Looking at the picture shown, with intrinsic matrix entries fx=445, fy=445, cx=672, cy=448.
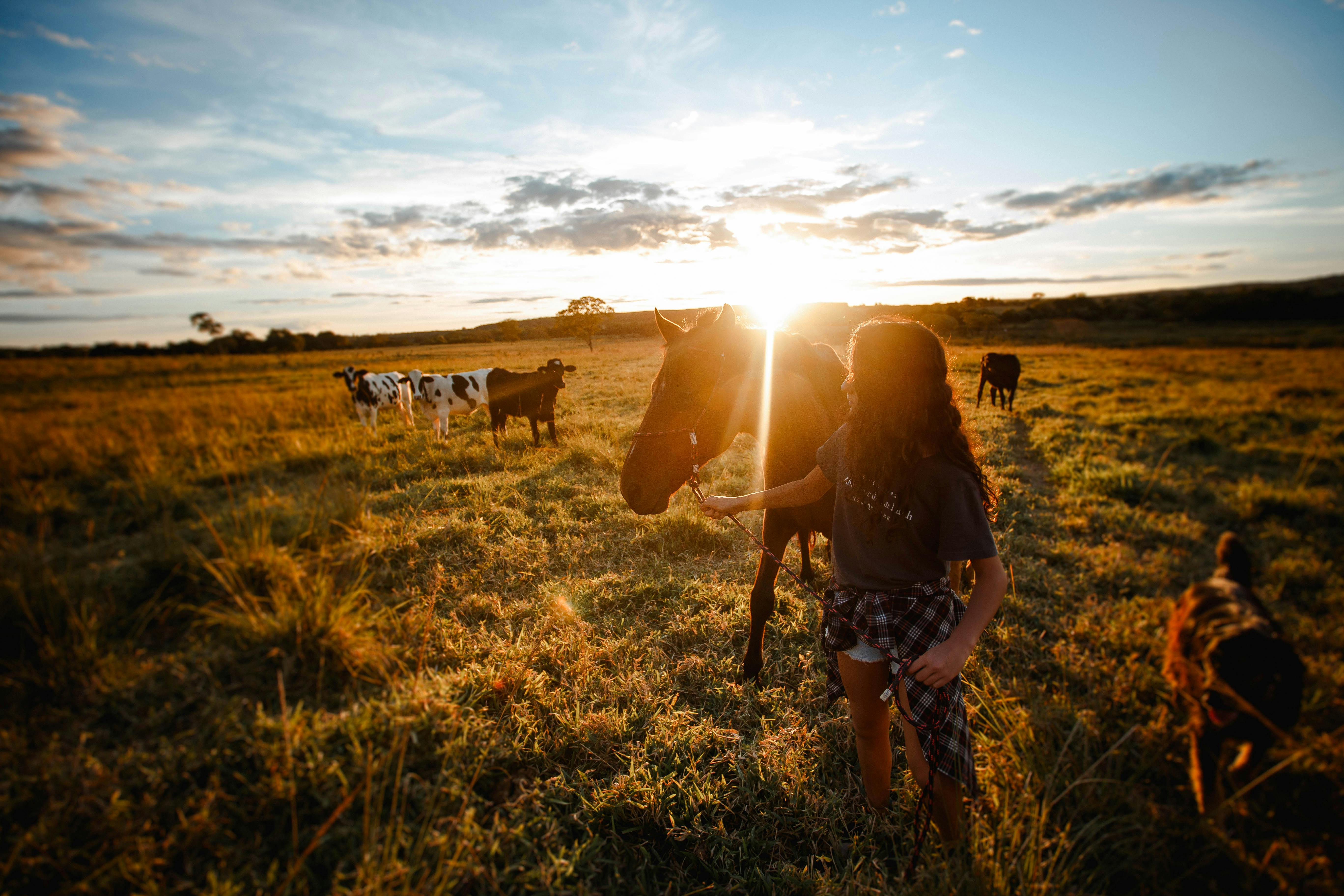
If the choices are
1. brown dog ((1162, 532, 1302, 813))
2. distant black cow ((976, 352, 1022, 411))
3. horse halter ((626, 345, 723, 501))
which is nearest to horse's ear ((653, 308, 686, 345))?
horse halter ((626, 345, 723, 501))

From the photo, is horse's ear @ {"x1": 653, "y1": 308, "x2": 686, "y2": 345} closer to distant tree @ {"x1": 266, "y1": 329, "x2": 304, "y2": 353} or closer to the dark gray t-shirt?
the dark gray t-shirt

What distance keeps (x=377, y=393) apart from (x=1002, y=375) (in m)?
18.5

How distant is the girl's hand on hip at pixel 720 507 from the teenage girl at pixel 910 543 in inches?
22.0

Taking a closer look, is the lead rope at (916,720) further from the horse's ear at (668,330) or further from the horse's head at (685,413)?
the horse's ear at (668,330)

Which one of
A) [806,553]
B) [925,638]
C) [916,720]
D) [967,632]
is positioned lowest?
[806,553]

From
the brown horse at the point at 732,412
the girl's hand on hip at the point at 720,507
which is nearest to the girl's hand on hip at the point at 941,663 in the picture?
the girl's hand on hip at the point at 720,507

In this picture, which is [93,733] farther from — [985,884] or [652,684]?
[985,884]

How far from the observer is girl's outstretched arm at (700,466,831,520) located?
2.27 m

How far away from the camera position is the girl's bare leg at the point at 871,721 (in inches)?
79.0

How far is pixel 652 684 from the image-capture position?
322 cm

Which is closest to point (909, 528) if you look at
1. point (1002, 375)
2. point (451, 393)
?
point (451, 393)

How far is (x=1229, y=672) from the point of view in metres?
1.29

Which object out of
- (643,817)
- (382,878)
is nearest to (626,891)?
(643,817)

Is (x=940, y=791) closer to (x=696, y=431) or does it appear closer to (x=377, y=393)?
(x=696, y=431)
